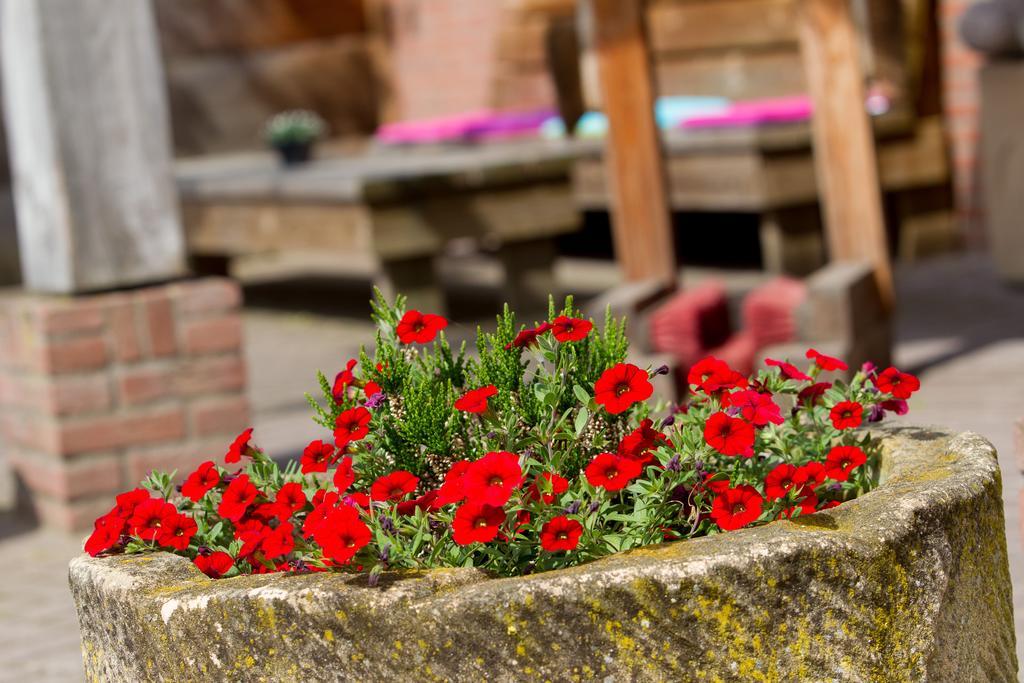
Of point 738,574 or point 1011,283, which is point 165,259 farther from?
point 1011,283

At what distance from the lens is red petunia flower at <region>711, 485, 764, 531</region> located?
7.58ft

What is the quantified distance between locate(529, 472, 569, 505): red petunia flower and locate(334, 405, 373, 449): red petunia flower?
0.29 m

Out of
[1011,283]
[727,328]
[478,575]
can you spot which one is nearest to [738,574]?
[478,575]

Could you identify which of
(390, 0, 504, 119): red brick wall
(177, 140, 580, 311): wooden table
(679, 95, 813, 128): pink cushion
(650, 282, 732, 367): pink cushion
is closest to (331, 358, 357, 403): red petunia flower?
(650, 282, 732, 367): pink cushion

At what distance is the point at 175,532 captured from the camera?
259 centimetres

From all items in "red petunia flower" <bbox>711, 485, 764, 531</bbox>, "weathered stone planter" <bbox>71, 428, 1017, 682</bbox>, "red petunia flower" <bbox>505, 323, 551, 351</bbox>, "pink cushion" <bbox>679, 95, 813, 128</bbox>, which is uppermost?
"pink cushion" <bbox>679, 95, 813, 128</bbox>

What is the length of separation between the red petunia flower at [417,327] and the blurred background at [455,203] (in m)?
1.09

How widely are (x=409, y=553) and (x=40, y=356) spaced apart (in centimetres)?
296

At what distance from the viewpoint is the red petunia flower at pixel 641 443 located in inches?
94.9

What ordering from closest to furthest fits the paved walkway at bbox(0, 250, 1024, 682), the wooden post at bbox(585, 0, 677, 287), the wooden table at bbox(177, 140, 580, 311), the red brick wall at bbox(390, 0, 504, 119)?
1. the paved walkway at bbox(0, 250, 1024, 682)
2. the wooden post at bbox(585, 0, 677, 287)
3. the wooden table at bbox(177, 140, 580, 311)
4. the red brick wall at bbox(390, 0, 504, 119)

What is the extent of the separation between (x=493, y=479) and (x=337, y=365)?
548 cm

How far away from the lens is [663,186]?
631cm

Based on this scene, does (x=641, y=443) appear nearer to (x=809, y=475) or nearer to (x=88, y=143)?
(x=809, y=475)

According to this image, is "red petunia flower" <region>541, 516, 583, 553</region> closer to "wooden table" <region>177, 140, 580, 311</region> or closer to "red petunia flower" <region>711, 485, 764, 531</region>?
"red petunia flower" <region>711, 485, 764, 531</region>
